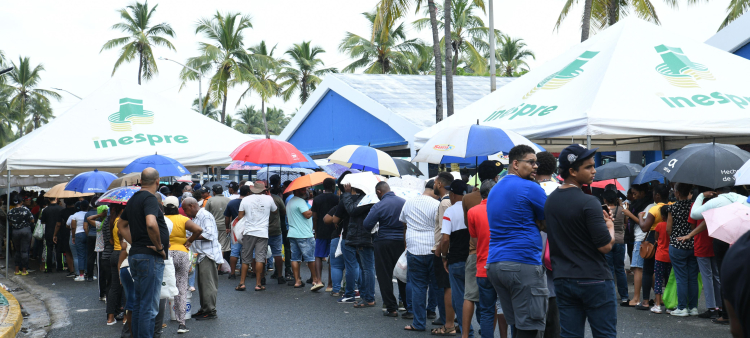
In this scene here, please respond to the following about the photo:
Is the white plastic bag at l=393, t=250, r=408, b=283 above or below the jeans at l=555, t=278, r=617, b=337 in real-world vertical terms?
below

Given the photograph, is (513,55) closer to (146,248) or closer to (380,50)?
(380,50)

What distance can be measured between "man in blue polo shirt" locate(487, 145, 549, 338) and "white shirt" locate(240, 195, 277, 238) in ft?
20.3

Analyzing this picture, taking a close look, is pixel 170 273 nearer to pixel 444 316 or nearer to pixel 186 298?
pixel 186 298

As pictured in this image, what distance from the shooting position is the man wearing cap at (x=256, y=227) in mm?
10336

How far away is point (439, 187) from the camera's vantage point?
23.4 feet

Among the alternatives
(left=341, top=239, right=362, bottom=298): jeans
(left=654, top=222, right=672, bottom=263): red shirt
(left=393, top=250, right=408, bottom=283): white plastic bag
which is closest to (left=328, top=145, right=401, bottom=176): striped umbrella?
(left=341, top=239, right=362, bottom=298): jeans

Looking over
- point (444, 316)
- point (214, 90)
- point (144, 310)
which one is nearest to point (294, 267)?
point (444, 316)

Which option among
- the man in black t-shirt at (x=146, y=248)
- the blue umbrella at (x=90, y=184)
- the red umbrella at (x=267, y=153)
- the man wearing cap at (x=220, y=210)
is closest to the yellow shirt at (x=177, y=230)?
the man in black t-shirt at (x=146, y=248)

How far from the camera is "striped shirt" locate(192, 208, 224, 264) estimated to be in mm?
8281

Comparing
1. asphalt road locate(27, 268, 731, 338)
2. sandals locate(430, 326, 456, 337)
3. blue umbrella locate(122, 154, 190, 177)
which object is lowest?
asphalt road locate(27, 268, 731, 338)

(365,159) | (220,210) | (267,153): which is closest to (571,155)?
(365,159)

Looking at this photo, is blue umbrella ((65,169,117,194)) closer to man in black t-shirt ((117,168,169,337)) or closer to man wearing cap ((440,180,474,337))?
man in black t-shirt ((117,168,169,337))

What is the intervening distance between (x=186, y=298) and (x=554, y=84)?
6478mm

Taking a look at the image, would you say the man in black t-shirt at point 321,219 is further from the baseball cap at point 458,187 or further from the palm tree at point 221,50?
the palm tree at point 221,50
